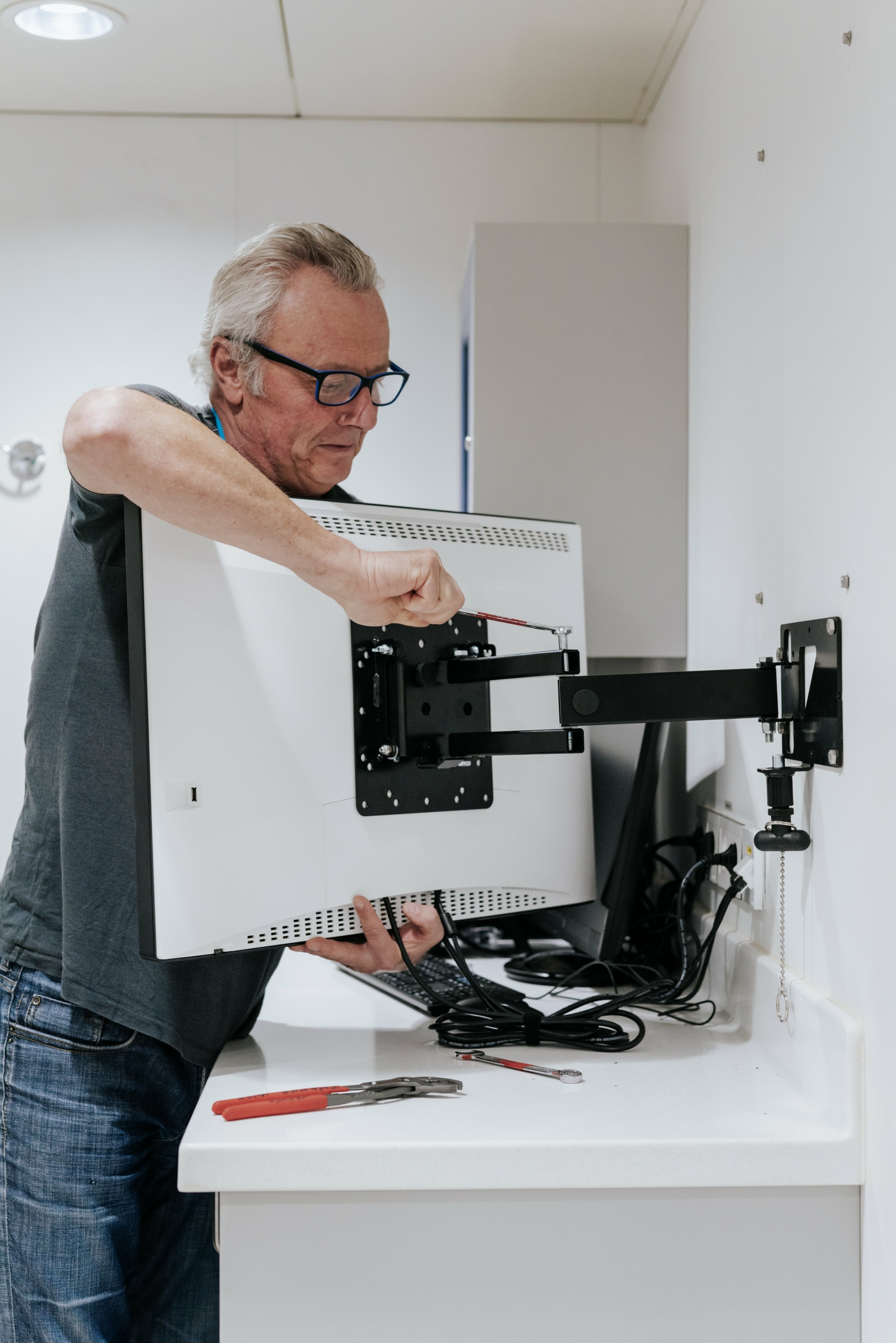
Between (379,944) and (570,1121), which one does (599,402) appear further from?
(570,1121)

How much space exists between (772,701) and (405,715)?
0.38 m

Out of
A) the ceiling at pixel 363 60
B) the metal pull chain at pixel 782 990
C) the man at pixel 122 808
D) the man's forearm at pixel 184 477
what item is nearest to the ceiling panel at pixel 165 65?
the ceiling at pixel 363 60

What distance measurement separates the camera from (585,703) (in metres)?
0.97

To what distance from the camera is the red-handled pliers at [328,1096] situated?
3.02 ft

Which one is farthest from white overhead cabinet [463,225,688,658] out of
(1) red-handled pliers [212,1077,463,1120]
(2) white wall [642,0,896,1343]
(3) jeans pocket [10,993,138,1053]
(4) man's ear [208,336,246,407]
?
(3) jeans pocket [10,993,138,1053]

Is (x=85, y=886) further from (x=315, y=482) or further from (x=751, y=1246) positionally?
(x=751, y=1246)

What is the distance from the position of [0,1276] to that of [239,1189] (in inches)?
13.2

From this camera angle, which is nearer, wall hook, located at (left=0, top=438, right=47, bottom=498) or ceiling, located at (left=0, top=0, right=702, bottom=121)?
ceiling, located at (left=0, top=0, right=702, bottom=121)

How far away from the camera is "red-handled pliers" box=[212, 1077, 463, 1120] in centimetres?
92

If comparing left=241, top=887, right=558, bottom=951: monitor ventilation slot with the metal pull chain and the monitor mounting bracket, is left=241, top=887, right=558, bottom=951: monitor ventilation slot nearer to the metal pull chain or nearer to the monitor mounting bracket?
the monitor mounting bracket

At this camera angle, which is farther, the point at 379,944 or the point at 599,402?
the point at 599,402

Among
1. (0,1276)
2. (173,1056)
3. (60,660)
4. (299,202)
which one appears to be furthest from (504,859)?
(299,202)

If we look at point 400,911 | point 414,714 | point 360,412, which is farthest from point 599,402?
point 400,911

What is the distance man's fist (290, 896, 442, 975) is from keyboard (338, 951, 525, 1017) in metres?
0.08
